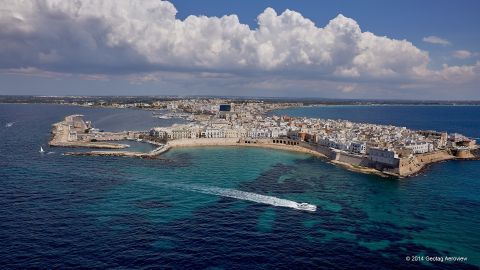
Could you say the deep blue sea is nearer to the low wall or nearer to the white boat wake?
the white boat wake

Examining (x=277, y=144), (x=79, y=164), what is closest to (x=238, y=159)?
(x=277, y=144)

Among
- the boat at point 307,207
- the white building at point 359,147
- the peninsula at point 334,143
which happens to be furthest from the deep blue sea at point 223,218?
the white building at point 359,147

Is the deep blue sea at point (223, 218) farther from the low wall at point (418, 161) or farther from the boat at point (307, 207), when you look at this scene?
the low wall at point (418, 161)

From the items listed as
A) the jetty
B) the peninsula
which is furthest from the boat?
the peninsula

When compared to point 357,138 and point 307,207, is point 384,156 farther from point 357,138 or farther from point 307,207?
point 307,207

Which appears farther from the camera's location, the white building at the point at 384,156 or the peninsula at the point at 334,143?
the peninsula at the point at 334,143

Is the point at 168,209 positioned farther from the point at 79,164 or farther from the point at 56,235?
the point at 79,164
